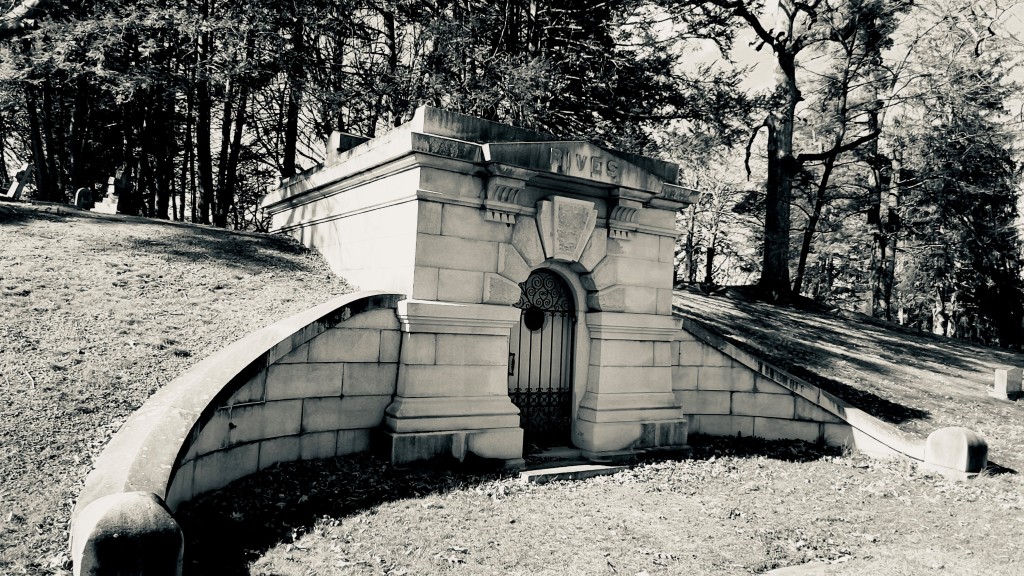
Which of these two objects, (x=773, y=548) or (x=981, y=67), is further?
(x=981, y=67)

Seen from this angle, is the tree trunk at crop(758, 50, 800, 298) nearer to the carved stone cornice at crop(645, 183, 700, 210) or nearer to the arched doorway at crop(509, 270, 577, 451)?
the carved stone cornice at crop(645, 183, 700, 210)

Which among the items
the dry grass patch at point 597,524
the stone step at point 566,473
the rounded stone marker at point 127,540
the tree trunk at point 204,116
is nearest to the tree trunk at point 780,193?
the dry grass patch at point 597,524

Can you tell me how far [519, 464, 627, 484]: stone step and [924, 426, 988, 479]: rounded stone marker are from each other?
420 cm

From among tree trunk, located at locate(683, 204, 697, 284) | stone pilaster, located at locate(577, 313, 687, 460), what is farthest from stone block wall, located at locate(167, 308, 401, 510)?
tree trunk, located at locate(683, 204, 697, 284)

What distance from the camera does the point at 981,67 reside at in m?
18.2

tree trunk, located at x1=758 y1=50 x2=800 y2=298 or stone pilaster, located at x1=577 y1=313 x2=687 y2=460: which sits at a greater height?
tree trunk, located at x1=758 y1=50 x2=800 y2=298

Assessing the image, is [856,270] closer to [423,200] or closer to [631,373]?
[631,373]

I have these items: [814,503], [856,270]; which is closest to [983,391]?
[814,503]

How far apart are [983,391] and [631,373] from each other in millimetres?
9207

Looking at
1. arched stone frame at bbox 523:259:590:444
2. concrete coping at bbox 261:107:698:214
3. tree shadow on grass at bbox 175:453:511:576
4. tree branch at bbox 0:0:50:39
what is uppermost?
tree branch at bbox 0:0:50:39

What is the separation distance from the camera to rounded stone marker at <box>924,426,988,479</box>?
8.69m

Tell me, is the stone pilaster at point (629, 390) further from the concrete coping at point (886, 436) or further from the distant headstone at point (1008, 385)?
the distant headstone at point (1008, 385)

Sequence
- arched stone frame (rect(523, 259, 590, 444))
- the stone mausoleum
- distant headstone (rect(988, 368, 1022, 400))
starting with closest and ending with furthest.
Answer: the stone mausoleum, arched stone frame (rect(523, 259, 590, 444)), distant headstone (rect(988, 368, 1022, 400))

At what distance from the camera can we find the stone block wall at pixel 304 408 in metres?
5.75
